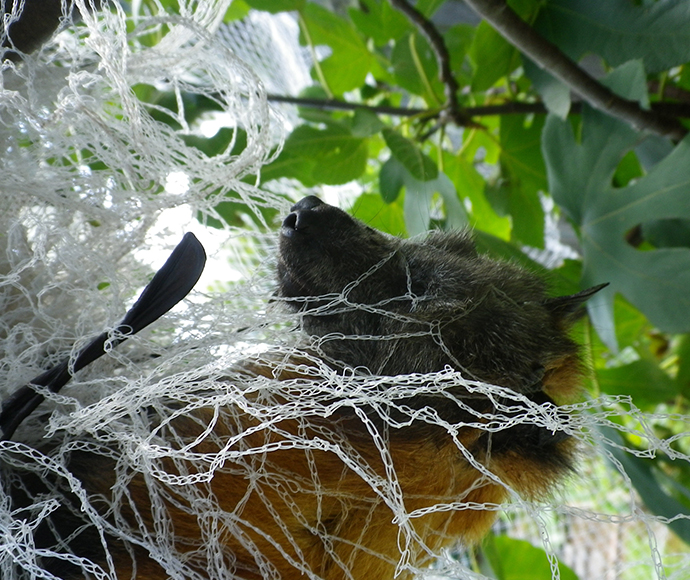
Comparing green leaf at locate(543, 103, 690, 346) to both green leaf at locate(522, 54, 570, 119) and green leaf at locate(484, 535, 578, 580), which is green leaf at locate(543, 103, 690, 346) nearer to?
green leaf at locate(522, 54, 570, 119)

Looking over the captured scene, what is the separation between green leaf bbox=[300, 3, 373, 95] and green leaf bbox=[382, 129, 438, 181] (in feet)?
0.96

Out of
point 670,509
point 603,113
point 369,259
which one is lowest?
point 670,509

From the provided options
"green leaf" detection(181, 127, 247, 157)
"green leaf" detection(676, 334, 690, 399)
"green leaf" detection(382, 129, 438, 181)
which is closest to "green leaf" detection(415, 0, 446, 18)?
"green leaf" detection(382, 129, 438, 181)

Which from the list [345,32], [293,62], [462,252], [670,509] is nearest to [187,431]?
[462,252]

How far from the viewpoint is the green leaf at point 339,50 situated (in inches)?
45.9

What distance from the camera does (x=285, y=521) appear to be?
1.86 feet

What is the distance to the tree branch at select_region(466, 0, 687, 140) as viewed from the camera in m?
0.80

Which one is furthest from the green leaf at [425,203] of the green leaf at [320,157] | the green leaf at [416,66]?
the green leaf at [416,66]

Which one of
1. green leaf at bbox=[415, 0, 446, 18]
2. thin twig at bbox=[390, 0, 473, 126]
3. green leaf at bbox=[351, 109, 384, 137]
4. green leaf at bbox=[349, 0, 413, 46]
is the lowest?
green leaf at bbox=[351, 109, 384, 137]

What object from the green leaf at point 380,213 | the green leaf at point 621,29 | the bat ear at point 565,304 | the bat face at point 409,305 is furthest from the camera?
the green leaf at point 380,213

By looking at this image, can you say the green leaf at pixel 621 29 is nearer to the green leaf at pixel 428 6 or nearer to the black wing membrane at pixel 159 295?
the green leaf at pixel 428 6

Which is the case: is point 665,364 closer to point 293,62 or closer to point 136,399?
point 293,62

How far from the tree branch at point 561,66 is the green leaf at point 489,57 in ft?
0.41

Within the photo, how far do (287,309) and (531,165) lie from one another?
27.8 inches
